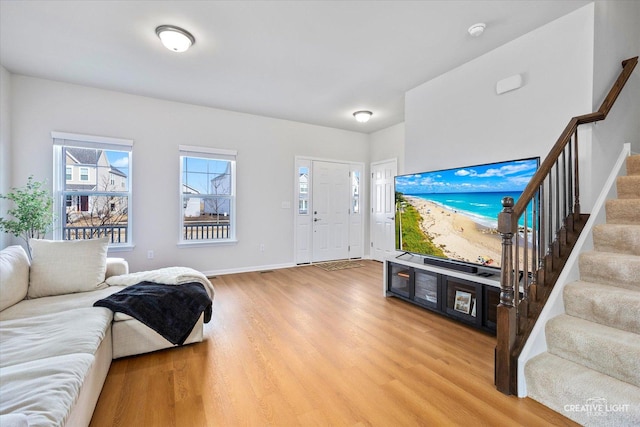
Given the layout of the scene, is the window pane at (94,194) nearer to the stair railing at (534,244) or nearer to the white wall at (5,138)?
the white wall at (5,138)

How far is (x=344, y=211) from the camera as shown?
6023 millimetres

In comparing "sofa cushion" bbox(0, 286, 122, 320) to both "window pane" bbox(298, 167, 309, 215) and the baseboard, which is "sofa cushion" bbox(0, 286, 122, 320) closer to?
the baseboard

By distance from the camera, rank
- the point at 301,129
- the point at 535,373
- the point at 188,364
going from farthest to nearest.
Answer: the point at 301,129
the point at 188,364
the point at 535,373

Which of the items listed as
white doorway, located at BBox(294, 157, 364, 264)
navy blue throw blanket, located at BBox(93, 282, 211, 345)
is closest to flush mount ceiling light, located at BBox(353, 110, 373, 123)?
white doorway, located at BBox(294, 157, 364, 264)

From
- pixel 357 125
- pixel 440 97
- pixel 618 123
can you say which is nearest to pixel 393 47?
pixel 440 97

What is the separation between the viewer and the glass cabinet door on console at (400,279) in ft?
10.9

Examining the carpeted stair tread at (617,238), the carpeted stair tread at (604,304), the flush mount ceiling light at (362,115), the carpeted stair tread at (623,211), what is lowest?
the carpeted stair tread at (604,304)

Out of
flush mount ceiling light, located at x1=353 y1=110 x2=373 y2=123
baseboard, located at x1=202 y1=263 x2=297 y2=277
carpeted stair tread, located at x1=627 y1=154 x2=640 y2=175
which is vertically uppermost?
flush mount ceiling light, located at x1=353 y1=110 x2=373 y2=123

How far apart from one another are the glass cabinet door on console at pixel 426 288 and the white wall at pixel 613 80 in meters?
1.57

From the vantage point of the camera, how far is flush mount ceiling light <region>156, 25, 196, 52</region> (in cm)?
261

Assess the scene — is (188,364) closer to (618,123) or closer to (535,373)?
(535,373)

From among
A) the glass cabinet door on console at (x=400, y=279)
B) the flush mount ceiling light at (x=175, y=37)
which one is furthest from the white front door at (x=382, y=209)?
the flush mount ceiling light at (x=175, y=37)

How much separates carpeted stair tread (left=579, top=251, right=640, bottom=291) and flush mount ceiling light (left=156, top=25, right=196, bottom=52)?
148 inches

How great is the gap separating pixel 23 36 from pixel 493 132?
15.6ft
